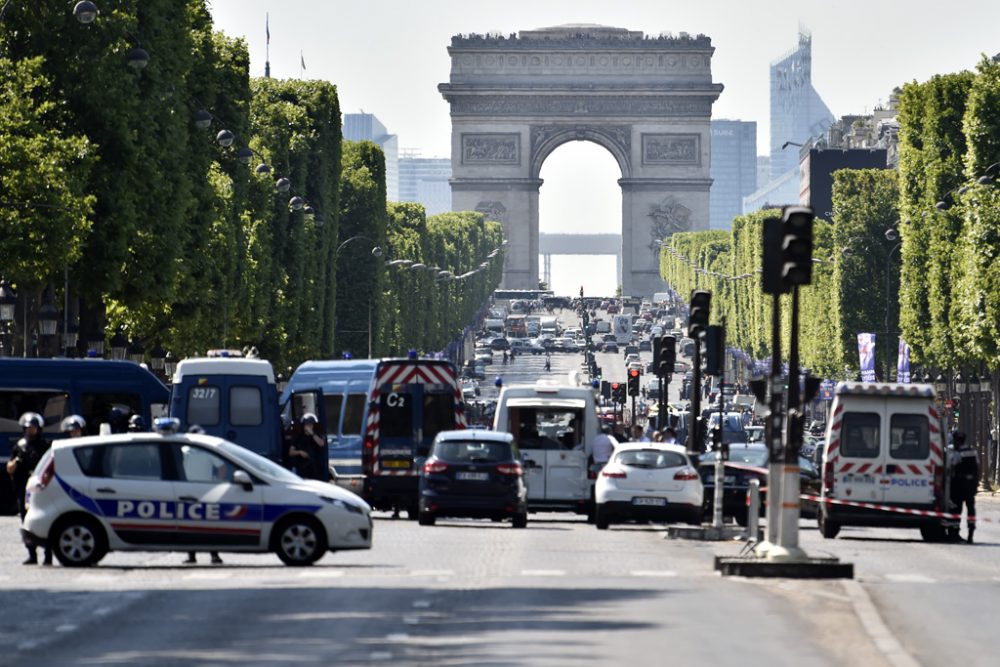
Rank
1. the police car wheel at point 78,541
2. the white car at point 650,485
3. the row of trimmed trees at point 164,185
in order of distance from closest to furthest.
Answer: the police car wheel at point 78,541
the white car at point 650,485
the row of trimmed trees at point 164,185

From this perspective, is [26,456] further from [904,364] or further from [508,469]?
[904,364]

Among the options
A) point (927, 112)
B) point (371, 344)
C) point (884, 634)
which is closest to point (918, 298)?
point (927, 112)

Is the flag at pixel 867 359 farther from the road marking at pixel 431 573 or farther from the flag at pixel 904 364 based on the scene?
the road marking at pixel 431 573

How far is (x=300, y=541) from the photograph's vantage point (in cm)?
2705

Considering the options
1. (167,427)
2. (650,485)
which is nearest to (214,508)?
(167,427)

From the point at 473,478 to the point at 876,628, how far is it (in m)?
18.2

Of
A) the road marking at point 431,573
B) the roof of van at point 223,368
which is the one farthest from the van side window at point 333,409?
the road marking at point 431,573

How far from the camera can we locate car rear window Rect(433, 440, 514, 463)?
37094 mm

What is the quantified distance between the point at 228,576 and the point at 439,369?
18340 millimetres

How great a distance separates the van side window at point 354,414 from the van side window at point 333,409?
222mm

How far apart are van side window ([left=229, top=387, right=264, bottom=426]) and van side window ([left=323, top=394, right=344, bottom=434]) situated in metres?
4.09

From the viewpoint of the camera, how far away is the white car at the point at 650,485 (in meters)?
38.3

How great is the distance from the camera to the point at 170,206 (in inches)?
2125

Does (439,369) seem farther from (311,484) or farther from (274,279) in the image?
(274,279)
